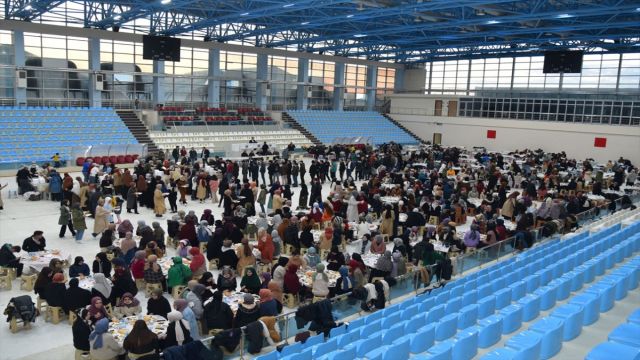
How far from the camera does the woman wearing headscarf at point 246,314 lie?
8117mm

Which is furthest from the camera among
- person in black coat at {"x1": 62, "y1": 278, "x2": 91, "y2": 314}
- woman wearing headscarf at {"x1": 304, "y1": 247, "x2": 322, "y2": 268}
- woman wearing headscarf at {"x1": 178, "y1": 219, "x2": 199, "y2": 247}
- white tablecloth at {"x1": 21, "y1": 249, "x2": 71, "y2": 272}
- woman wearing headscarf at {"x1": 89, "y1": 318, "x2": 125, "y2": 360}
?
woman wearing headscarf at {"x1": 178, "y1": 219, "x2": 199, "y2": 247}

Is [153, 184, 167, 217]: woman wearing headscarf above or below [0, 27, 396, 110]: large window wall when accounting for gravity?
below

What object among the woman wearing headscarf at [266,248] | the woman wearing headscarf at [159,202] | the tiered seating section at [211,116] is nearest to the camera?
the woman wearing headscarf at [266,248]

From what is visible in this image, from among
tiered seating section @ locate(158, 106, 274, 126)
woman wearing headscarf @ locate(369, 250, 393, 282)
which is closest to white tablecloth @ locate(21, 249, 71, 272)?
woman wearing headscarf @ locate(369, 250, 393, 282)

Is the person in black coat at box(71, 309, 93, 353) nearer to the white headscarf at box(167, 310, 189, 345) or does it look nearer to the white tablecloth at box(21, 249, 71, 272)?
the white headscarf at box(167, 310, 189, 345)

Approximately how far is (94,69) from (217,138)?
8.21 m

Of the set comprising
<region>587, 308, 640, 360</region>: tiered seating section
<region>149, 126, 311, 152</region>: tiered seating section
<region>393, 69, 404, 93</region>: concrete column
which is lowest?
<region>587, 308, 640, 360</region>: tiered seating section

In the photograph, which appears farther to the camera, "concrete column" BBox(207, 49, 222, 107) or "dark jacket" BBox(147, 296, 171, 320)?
"concrete column" BBox(207, 49, 222, 107)

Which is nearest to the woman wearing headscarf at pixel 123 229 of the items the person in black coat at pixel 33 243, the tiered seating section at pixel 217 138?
the person in black coat at pixel 33 243

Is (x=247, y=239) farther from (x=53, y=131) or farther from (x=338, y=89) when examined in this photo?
(x=338, y=89)

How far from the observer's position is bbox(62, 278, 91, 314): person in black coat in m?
8.62

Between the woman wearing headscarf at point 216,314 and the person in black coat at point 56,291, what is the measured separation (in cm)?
251

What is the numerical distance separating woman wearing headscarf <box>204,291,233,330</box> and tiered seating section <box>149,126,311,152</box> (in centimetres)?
2192

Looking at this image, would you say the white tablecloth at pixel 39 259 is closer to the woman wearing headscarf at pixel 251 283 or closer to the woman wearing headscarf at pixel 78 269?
the woman wearing headscarf at pixel 78 269
